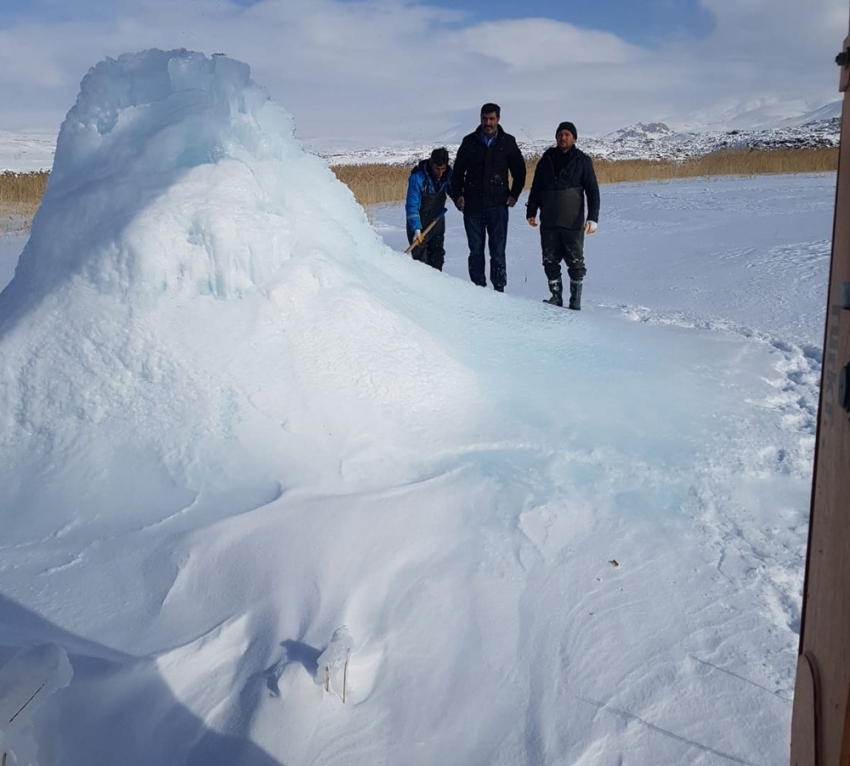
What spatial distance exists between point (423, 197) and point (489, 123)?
0.72m

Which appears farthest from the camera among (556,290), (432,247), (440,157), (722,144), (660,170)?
(722,144)

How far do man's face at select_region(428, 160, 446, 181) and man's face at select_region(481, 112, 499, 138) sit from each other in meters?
0.44

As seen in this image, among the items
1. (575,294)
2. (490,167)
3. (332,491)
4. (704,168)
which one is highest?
(704,168)

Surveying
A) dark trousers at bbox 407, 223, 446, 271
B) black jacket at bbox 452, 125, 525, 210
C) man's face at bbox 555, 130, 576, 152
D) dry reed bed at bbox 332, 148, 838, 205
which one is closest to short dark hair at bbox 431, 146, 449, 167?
black jacket at bbox 452, 125, 525, 210

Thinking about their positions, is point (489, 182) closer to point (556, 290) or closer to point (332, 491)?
point (556, 290)

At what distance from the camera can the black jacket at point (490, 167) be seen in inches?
200

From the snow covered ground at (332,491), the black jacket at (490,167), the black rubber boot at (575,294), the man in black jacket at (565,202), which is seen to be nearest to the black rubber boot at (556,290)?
the man in black jacket at (565,202)

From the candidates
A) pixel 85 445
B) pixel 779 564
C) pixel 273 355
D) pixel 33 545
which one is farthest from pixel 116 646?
pixel 779 564

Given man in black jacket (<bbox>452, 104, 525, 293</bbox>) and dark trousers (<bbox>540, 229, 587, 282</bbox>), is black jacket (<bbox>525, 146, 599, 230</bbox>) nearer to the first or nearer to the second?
dark trousers (<bbox>540, 229, 587, 282</bbox>)

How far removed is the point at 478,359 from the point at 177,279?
4.28 feet

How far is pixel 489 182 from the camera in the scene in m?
5.11

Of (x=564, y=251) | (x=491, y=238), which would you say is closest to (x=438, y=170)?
(x=491, y=238)

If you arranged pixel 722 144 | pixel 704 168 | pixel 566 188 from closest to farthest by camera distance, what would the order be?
pixel 566 188
pixel 704 168
pixel 722 144

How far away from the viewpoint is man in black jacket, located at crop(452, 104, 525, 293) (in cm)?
507
